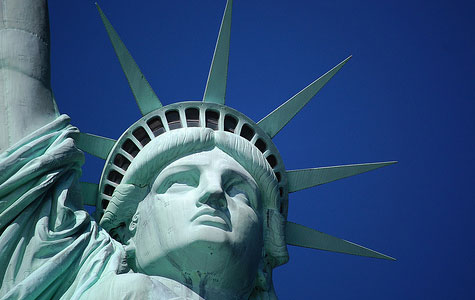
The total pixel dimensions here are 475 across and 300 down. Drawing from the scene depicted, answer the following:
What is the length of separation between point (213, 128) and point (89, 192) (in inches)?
77.1

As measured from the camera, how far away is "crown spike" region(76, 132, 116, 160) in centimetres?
1272

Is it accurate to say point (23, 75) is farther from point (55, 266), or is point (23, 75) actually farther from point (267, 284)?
point (267, 284)

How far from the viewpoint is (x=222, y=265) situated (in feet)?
35.4

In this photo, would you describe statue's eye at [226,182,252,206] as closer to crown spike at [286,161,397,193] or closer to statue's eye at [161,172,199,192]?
statue's eye at [161,172,199,192]

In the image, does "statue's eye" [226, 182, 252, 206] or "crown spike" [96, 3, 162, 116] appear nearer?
"statue's eye" [226, 182, 252, 206]

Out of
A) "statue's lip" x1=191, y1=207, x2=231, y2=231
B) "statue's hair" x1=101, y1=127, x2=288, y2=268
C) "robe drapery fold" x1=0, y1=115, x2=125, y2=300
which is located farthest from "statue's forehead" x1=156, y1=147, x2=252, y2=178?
"robe drapery fold" x1=0, y1=115, x2=125, y2=300

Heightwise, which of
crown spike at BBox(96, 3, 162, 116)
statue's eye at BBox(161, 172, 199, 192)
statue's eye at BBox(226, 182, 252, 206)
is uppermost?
crown spike at BBox(96, 3, 162, 116)

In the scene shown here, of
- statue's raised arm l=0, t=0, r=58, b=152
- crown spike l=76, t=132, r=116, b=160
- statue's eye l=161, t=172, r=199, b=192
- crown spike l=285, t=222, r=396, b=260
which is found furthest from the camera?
crown spike l=285, t=222, r=396, b=260

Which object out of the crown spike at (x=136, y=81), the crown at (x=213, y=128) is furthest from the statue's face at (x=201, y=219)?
the crown spike at (x=136, y=81)

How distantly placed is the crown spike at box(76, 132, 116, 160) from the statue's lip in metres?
2.42

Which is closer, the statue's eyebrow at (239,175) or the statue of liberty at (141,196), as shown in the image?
the statue of liberty at (141,196)

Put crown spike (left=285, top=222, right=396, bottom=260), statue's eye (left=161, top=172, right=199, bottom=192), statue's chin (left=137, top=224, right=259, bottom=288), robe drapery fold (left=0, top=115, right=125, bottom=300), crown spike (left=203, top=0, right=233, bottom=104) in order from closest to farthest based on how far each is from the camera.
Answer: robe drapery fold (left=0, top=115, right=125, bottom=300) < statue's chin (left=137, top=224, right=259, bottom=288) < statue's eye (left=161, top=172, right=199, bottom=192) < crown spike (left=285, top=222, right=396, bottom=260) < crown spike (left=203, top=0, right=233, bottom=104)

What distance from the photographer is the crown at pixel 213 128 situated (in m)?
12.6

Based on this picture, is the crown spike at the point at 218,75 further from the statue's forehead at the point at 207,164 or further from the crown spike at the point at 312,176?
the crown spike at the point at 312,176
